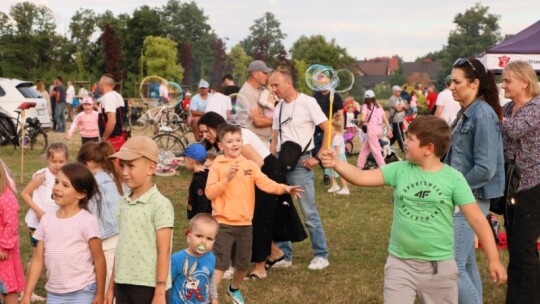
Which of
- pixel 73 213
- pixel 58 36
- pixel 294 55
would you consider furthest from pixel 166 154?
pixel 294 55

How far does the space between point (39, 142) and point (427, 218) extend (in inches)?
683

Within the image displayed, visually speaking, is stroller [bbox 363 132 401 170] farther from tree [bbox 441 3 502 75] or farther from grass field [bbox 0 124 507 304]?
tree [bbox 441 3 502 75]

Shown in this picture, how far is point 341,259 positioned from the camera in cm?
789

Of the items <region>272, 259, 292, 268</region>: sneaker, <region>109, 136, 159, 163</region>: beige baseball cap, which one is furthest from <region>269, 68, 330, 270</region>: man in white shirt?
<region>109, 136, 159, 163</region>: beige baseball cap

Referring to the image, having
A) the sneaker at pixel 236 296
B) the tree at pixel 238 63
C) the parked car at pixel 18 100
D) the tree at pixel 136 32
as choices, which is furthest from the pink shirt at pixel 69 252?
the tree at pixel 238 63

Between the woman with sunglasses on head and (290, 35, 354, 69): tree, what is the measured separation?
6639 centimetres

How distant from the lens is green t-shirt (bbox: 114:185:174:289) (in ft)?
13.2

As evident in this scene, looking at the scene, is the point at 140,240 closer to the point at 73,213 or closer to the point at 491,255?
the point at 73,213

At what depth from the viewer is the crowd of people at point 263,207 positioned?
4.11 metres

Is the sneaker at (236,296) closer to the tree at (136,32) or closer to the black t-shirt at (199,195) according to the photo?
the black t-shirt at (199,195)

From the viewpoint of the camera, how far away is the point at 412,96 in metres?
25.3

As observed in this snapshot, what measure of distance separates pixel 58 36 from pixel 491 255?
2693 inches

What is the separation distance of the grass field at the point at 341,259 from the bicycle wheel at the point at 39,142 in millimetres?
7755

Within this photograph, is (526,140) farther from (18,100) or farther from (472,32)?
(472,32)
